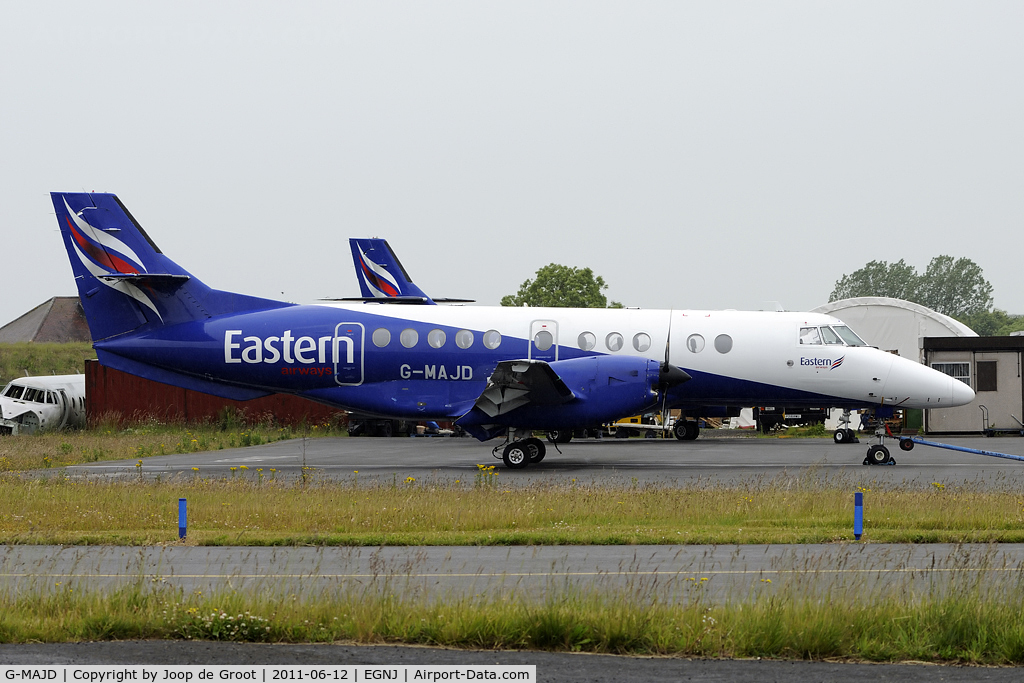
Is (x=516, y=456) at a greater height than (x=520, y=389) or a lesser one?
lesser

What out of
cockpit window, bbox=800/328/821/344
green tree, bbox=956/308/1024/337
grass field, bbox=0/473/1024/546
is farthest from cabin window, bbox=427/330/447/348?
green tree, bbox=956/308/1024/337

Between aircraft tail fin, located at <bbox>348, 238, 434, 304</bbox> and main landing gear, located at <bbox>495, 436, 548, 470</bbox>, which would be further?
aircraft tail fin, located at <bbox>348, 238, 434, 304</bbox>

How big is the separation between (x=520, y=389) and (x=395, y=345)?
441 cm

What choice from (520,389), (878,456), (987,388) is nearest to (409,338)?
(520,389)

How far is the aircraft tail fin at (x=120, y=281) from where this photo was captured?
2444cm

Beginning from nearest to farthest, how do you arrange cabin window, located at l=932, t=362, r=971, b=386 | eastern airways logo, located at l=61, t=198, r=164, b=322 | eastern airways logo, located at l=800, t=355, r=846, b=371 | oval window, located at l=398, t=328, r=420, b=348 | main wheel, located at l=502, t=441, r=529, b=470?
1. main wheel, located at l=502, t=441, r=529, b=470
2. oval window, located at l=398, t=328, r=420, b=348
3. eastern airways logo, located at l=61, t=198, r=164, b=322
4. eastern airways logo, located at l=800, t=355, r=846, b=371
5. cabin window, located at l=932, t=362, r=971, b=386

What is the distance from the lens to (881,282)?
144375 mm

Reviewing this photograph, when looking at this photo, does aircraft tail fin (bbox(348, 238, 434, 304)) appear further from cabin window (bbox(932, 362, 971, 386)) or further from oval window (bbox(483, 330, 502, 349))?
cabin window (bbox(932, 362, 971, 386))

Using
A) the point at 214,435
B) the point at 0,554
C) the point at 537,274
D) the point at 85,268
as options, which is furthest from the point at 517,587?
the point at 537,274

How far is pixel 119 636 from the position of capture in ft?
23.4

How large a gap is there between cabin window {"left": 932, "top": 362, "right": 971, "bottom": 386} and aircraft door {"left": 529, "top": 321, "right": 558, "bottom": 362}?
62.3ft

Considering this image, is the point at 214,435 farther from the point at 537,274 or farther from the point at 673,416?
the point at 537,274

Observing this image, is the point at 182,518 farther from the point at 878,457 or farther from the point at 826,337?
the point at 826,337

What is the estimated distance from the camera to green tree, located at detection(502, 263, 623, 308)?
83875 mm
